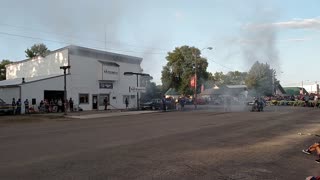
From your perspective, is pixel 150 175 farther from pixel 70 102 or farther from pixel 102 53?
pixel 102 53

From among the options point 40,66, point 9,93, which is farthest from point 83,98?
point 9,93

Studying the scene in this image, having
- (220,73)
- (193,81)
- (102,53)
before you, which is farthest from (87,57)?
(220,73)

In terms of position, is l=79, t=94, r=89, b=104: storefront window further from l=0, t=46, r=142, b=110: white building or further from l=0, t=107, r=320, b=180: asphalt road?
l=0, t=107, r=320, b=180: asphalt road

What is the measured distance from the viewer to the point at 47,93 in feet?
137

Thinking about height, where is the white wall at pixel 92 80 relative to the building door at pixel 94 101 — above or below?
above

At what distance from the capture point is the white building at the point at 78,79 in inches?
1597

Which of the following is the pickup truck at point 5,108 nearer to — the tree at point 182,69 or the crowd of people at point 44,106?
the crowd of people at point 44,106

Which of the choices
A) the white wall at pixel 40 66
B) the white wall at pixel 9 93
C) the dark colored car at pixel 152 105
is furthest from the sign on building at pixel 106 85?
the white wall at pixel 9 93

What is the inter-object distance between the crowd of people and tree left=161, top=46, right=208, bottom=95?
52.6 metres

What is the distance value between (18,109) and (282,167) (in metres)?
32.6

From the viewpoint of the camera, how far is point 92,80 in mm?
47531

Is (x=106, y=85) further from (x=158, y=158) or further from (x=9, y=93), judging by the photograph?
(x=158, y=158)

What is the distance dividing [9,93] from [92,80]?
410 inches

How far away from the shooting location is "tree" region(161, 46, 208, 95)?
9262 cm
